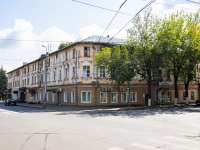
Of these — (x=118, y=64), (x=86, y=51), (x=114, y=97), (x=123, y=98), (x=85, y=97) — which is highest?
(x=86, y=51)

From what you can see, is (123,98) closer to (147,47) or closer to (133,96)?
(133,96)

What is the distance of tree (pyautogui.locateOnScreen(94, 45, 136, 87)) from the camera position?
29531 millimetres

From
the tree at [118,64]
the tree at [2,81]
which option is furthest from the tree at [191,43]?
the tree at [2,81]

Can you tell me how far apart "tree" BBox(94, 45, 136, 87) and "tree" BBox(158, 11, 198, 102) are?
4.80 meters

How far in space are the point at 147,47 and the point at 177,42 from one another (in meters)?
3.95

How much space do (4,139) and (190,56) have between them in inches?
1165

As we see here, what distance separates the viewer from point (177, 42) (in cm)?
Result: 3070

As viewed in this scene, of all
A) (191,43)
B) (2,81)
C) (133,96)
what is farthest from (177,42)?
(2,81)

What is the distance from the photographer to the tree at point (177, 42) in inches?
1202

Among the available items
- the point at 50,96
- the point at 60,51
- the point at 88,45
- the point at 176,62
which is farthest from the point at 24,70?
the point at 176,62

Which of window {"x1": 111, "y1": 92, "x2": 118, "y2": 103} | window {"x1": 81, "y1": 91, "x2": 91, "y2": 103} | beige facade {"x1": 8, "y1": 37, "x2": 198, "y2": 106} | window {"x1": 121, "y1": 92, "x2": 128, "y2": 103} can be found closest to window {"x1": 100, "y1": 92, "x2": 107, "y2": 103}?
beige facade {"x1": 8, "y1": 37, "x2": 198, "y2": 106}

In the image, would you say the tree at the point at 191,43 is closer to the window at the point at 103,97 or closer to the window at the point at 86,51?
the window at the point at 103,97

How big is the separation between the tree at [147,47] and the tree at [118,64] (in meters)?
1.35

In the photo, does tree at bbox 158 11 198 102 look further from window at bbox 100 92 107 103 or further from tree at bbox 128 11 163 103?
window at bbox 100 92 107 103
